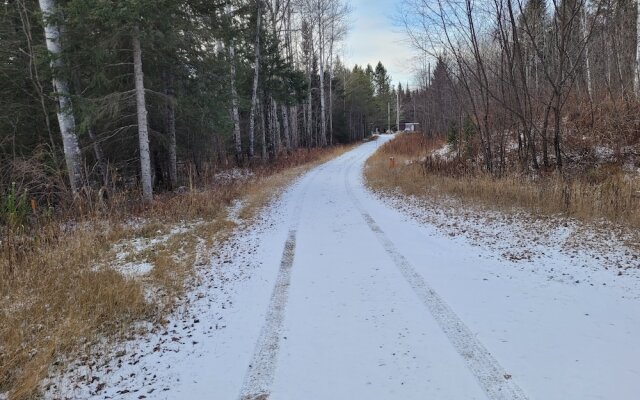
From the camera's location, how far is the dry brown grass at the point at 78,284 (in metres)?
3.46

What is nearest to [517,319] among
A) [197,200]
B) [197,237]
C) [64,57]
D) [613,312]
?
[613,312]

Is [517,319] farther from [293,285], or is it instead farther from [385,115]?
[385,115]

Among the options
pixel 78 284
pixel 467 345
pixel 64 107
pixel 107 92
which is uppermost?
pixel 107 92

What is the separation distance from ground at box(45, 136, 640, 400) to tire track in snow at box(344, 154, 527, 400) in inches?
0.5

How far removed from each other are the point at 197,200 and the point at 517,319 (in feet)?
26.7

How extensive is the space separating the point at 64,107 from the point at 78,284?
5.79 meters

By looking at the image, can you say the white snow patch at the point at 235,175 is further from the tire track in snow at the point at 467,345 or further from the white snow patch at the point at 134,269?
the tire track in snow at the point at 467,345

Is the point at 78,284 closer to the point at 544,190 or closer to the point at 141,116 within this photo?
the point at 141,116

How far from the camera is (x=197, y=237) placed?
7609 mm

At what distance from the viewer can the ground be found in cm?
291

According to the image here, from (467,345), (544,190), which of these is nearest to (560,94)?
(544,190)

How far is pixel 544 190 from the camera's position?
9.21 meters

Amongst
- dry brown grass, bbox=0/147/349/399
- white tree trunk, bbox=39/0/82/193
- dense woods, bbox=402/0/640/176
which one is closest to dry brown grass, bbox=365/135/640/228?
dense woods, bbox=402/0/640/176

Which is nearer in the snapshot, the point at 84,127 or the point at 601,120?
the point at 84,127
